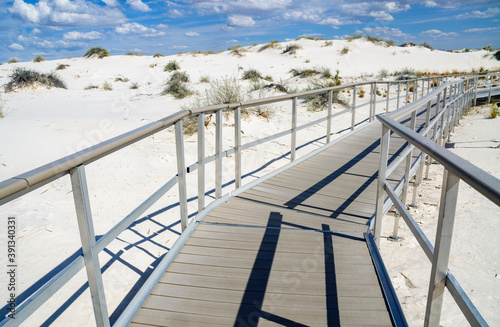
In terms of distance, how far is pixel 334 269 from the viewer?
285 centimetres

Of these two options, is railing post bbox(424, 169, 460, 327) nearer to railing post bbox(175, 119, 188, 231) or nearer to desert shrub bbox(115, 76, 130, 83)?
railing post bbox(175, 119, 188, 231)

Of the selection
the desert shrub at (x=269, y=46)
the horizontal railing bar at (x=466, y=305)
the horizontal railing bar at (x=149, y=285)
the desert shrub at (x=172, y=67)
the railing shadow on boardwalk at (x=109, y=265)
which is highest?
the desert shrub at (x=269, y=46)

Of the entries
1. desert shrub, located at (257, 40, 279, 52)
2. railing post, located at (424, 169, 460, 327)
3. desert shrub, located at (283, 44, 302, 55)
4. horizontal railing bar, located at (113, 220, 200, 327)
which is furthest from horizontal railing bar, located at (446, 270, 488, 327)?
desert shrub, located at (257, 40, 279, 52)

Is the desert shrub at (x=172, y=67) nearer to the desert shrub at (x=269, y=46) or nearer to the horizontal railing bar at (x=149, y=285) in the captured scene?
the desert shrub at (x=269, y=46)

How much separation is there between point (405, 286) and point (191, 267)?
281cm

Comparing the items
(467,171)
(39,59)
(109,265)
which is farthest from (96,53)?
(467,171)

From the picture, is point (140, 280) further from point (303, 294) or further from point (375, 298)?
point (375, 298)

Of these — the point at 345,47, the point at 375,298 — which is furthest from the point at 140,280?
the point at 345,47

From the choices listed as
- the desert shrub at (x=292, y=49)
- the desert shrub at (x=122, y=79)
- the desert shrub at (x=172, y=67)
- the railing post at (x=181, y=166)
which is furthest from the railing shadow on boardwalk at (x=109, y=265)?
the desert shrub at (x=292, y=49)

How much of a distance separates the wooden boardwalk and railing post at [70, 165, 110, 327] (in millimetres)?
399

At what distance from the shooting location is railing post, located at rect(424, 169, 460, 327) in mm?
1538

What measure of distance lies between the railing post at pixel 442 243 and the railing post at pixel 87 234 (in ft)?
5.06

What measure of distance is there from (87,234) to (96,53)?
1505 inches

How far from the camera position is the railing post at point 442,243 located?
1.54 meters
